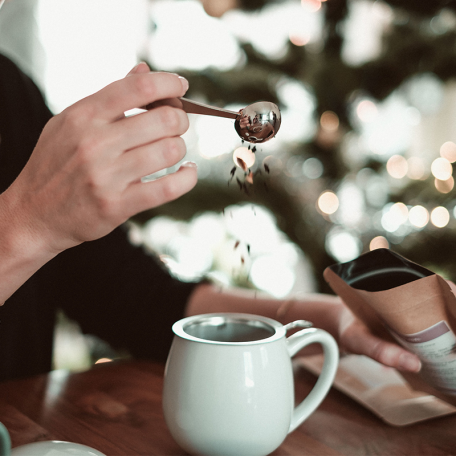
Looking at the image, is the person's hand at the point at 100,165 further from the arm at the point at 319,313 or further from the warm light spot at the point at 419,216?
the warm light spot at the point at 419,216

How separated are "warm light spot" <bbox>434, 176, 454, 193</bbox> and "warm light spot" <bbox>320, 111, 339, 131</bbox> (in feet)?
1.13

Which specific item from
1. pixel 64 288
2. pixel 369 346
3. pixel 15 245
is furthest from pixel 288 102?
pixel 15 245

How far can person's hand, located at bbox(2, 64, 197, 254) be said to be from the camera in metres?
0.29

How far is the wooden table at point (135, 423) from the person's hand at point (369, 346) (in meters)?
0.05

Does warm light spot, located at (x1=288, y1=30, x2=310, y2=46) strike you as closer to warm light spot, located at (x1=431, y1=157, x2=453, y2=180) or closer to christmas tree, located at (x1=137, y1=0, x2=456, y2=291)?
christmas tree, located at (x1=137, y1=0, x2=456, y2=291)

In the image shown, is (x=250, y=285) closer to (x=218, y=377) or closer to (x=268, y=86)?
(x=268, y=86)

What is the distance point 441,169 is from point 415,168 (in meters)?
0.08

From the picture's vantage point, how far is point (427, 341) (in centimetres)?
36

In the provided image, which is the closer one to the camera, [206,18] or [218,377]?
[218,377]

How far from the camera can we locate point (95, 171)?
0.28 meters

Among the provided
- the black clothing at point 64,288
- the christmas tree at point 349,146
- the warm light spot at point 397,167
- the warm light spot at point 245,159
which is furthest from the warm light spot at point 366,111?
the warm light spot at point 245,159

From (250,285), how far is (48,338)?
615 mm

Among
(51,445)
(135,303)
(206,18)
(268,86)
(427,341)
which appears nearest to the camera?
(51,445)

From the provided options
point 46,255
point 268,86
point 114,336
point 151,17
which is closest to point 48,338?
point 114,336
